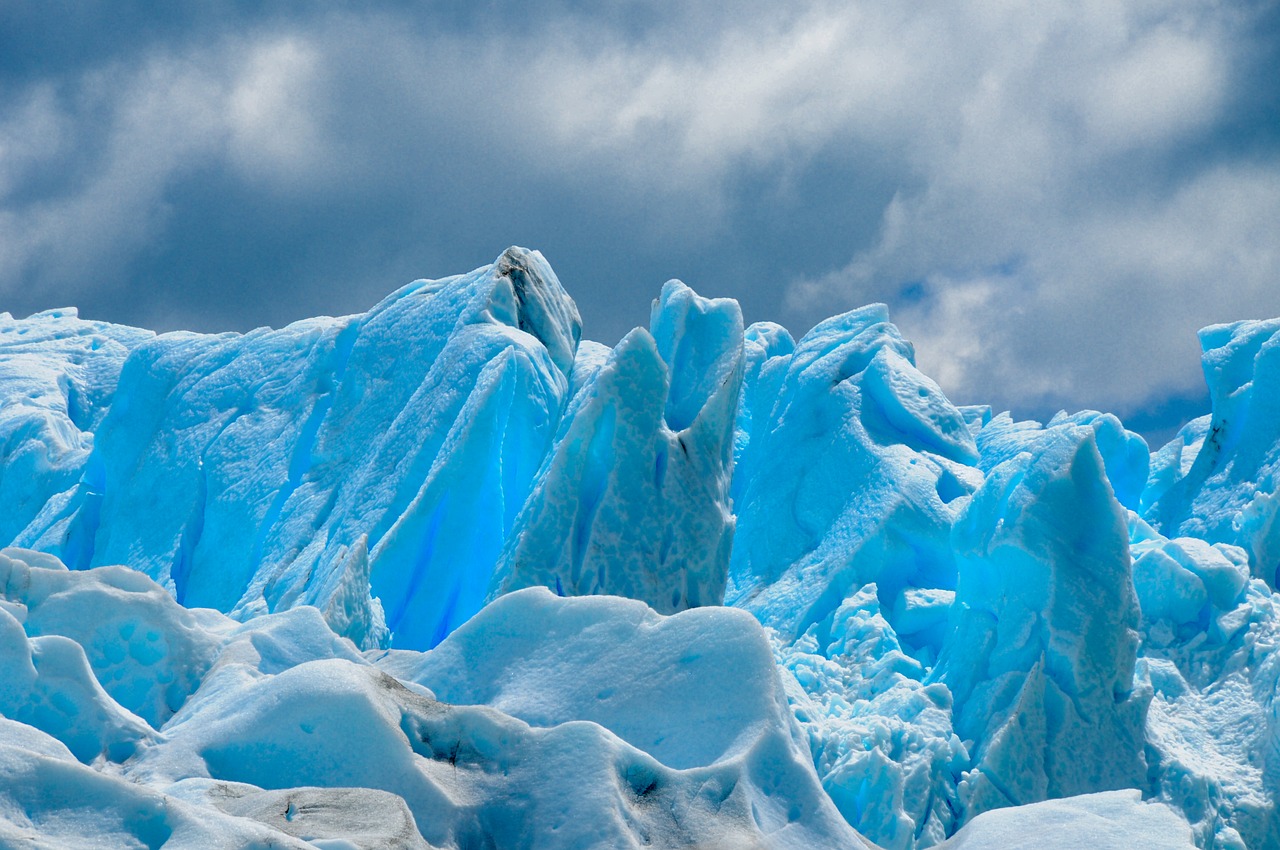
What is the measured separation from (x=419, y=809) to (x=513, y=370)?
7.40 metres

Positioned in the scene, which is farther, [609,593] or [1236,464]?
[1236,464]

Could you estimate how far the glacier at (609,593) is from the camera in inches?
209

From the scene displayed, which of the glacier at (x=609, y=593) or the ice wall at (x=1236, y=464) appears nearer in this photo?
the glacier at (x=609, y=593)

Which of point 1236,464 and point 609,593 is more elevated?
point 1236,464

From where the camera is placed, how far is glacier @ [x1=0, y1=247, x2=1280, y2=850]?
5301 mm

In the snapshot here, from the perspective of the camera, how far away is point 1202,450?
48.0ft

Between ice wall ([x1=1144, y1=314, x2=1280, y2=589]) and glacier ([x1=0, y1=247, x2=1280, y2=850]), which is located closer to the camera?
glacier ([x1=0, y1=247, x2=1280, y2=850])

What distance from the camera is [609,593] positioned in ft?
32.7

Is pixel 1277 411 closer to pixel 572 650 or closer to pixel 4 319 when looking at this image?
pixel 572 650

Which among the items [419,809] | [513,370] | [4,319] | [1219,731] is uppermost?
[4,319]

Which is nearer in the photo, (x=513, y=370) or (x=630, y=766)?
(x=630, y=766)

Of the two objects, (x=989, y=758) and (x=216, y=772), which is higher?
(x=989, y=758)

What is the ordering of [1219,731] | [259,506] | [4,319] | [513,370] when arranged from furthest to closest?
[4,319]
[259,506]
[513,370]
[1219,731]

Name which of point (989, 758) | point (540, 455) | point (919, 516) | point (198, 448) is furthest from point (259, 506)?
point (989, 758)
